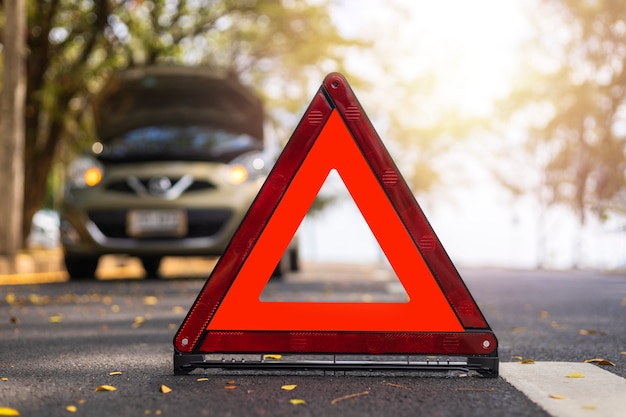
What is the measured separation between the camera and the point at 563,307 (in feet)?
25.2

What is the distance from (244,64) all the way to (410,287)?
68.6 ft

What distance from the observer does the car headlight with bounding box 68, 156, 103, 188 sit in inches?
410

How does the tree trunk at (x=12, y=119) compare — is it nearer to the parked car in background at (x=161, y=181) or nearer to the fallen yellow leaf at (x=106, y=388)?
the parked car in background at (x=161, y=181)

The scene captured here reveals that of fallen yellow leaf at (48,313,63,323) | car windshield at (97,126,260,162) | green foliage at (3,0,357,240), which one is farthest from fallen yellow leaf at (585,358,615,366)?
green foliage at (3,0,357,240)

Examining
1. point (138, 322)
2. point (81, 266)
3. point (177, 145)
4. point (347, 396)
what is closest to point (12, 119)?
point (81, 266)

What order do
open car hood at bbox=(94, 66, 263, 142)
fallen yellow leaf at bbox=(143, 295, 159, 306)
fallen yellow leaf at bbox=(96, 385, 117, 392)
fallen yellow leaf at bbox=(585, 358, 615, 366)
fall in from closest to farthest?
fallen yellow leaf at bbox=(96, 385, 117, 392)
fallen yellow leaf at bbox=(585, 358, 615, 366)
fallen yellow leaf at bbox=(143, 295, 159, 306)
open car hood at bbox=(94, 66, 263, 142)

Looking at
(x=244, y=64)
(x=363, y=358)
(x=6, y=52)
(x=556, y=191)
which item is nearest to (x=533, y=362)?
(x=363, y=358)

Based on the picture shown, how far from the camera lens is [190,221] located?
10.3 meters

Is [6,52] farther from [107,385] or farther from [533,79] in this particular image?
[533,79]

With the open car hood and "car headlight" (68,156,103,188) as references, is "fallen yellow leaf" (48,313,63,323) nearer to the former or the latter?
"car headlight" (68,156,103,188)

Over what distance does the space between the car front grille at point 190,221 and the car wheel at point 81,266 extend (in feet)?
2.42

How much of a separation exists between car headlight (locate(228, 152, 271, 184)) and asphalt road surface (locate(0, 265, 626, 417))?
2.73 meters

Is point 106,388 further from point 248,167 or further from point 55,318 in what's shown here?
point 248,167

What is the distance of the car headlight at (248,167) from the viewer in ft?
34.2
